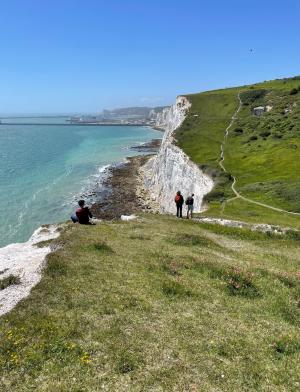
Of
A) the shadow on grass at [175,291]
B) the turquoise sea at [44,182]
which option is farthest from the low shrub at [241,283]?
the turquoise sea at [44,182]

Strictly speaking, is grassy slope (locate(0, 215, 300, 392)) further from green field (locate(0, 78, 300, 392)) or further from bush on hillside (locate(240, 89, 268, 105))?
bush on hillside (locate(240, 89, 268, 105))

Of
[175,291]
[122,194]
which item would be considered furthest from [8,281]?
[122,194]

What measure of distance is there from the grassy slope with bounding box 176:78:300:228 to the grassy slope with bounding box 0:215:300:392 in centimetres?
2079

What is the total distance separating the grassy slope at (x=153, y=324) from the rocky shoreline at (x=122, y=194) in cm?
4056

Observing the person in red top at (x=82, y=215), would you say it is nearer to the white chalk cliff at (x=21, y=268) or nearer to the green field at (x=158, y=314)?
the green field at (x=158, y=314)

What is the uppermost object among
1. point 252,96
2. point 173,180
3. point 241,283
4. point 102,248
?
point 252,96

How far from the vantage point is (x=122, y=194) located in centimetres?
9650

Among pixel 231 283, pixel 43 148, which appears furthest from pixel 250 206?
pixel 43 148

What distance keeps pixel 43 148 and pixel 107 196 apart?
10944cm

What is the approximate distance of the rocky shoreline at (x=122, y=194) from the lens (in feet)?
264

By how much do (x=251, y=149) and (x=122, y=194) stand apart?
3209 centimetres

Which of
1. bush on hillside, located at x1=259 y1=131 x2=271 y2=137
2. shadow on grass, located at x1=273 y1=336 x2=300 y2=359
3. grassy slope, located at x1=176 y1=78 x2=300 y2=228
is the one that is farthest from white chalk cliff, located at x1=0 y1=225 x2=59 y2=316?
bush on hillside, located at x1=259 y1=131 x2=271 y2=137

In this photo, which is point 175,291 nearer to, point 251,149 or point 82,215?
point 82,215

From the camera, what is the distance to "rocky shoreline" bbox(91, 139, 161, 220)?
264ft
